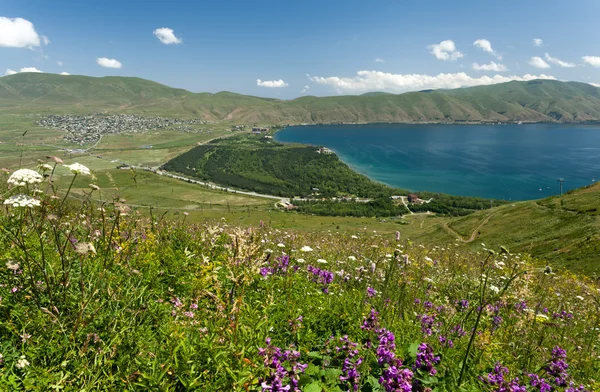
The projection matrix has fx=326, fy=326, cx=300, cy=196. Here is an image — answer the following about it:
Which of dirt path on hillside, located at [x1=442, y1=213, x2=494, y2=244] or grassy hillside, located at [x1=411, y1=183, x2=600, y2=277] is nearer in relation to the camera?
grassy hillside, located at [x1=411, y1=183, x2=600, y2=277]

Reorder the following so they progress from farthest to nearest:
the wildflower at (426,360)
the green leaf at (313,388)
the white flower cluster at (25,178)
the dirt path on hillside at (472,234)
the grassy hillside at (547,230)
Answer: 1. the dirt path on hillside at (472,234)
2. the grassy hillside at (547,230)
3. the white flower cluster at (25,178)
4. the wildflower at (426,360)
5. the green leaf at (313,388)

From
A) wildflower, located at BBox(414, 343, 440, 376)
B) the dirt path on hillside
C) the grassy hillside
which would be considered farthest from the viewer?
the dirt path on hillside

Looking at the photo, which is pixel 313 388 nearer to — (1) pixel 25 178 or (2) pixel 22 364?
(2) pixel 22 364

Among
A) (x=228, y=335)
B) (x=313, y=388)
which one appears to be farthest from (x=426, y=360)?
(x=228, y=335)

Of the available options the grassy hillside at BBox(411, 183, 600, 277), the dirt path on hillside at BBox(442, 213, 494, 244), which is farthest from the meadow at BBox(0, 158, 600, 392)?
the dirt path on hillside at BBox(442, 213, 494, 244)

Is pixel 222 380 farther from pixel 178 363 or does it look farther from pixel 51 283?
pixel 51 283

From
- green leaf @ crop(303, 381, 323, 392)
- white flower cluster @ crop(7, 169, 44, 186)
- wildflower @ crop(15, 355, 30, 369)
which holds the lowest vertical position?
green leaf @ crop(303, 381, 323, 392)

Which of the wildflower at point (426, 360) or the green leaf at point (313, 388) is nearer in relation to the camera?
the green leaf at point (313, 388)

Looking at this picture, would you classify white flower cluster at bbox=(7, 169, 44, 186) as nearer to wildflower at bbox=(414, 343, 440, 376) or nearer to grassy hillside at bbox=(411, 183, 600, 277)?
wildflower at bbox=(414, 343, 440, 376)

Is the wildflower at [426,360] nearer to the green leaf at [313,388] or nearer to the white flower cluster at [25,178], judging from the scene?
the green leaf at [313,388]

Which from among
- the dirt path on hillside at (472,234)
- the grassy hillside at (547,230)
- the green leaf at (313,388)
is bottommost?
the dirt path on hillside at (472,234)

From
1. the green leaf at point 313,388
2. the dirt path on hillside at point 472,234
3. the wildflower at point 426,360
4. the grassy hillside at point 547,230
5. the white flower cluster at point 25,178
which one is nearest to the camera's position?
the green leaf at point 313,388

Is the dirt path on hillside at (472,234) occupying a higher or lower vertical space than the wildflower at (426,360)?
lower

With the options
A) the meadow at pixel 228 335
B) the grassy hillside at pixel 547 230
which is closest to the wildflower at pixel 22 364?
the meadow at pixel 228 335
